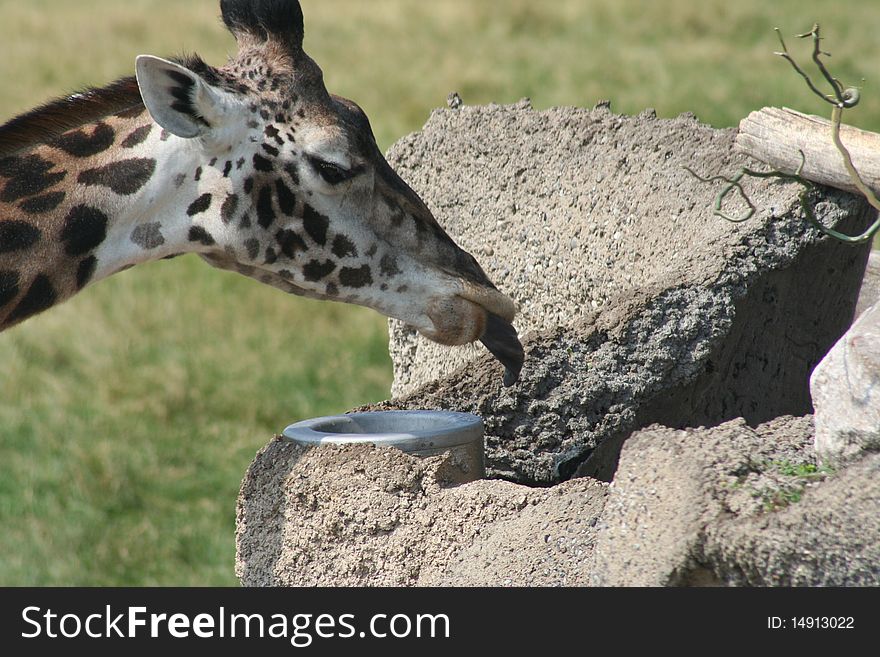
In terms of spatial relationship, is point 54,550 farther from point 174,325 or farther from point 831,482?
point 831,482

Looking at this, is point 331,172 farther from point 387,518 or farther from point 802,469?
point 802,469

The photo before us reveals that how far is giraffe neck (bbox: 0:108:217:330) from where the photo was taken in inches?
151

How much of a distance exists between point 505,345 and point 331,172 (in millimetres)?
738

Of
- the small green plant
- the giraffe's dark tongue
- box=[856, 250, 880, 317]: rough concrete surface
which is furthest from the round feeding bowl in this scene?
box=[856, 250, 880, 317]: rough concrete surface

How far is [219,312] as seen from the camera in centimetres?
930

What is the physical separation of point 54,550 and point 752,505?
4639mm

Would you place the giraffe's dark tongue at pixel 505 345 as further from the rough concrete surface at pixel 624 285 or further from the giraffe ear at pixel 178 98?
the giraffe ear at pixel 178 98

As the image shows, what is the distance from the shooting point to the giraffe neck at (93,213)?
12.6ft

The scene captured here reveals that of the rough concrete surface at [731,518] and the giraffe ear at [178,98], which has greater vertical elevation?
the giraffe ear at [178,98]

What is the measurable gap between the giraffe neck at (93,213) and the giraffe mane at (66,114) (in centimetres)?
8

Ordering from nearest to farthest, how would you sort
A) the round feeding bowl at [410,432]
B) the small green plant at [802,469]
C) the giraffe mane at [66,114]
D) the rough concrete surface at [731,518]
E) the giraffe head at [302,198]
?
1. the rough concrete surface at [731,518]
2. the small green plant at [802,469]
3. the round feeding bowl at [410,432]
4. the giraffe head at [302,198]
5. the giraffe mane at [66,114]

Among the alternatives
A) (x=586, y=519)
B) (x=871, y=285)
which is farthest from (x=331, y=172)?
(x=871, y=285)

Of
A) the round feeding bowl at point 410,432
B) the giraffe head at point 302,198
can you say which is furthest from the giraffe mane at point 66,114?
the round feeding bowl at point 410,432

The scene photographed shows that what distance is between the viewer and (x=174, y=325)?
30.0 ft
